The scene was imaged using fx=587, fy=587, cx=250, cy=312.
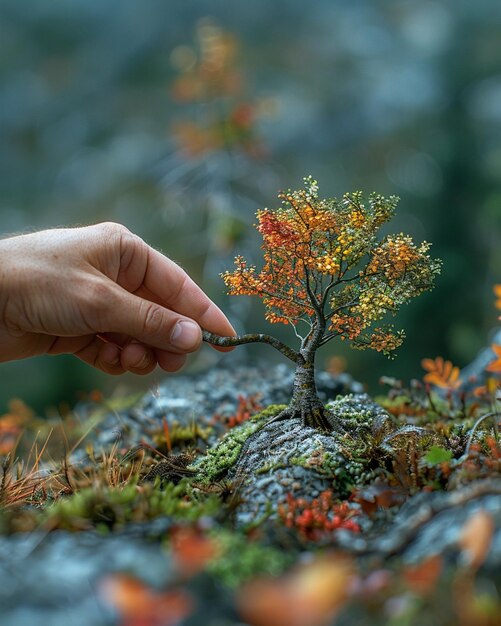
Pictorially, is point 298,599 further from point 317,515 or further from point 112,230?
point 112,230

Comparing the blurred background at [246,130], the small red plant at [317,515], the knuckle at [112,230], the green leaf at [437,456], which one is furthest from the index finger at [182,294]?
the blurred background at [246,130]

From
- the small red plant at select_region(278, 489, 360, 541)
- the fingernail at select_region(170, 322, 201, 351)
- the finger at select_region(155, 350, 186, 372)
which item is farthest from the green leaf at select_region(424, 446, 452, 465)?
the finger at select_region(155, 350, 186, 372)

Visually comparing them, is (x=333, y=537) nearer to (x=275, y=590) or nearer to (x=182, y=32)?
(x=275, y=590)

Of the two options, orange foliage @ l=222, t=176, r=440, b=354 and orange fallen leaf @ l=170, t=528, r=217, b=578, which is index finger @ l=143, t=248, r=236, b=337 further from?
orange fallen leaf @ l=170, t=528, r=217, b=578

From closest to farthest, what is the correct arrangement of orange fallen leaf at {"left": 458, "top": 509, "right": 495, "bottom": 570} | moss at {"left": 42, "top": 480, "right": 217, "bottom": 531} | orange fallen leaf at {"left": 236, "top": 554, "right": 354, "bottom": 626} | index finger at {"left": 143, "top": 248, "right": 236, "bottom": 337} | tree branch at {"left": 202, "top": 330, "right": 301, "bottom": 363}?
orange fallen leaf at {"left": 236, "top": 554, "right": 354, "bottom": 626}, orange fallen leaf at {"left": 458, "top": 509, "right": 495, "bottom": 570}, moss at {"left": 42, "top": 480, "right": 217, "bottom": 531}, tree branch at {"left": 202, "top": 330, "right": 301, "bottom": 363}, index finger at {"left": 143, "top": 248, "right": 236, "bottom": 337}

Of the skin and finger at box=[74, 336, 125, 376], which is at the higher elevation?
the skin

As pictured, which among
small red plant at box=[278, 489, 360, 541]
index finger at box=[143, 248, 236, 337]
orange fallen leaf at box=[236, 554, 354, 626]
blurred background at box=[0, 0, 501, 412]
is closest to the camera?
orange fallen leaf at box=[236, 554, 354, 626]

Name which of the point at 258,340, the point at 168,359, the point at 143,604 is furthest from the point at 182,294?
the point at 143,604
